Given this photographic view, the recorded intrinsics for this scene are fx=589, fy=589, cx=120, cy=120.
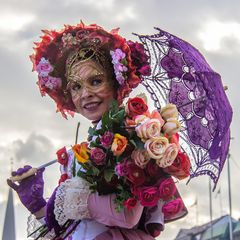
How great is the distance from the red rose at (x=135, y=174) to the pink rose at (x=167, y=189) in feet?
0.32

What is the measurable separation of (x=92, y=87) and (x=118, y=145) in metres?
0.68

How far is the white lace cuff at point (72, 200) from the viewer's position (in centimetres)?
287

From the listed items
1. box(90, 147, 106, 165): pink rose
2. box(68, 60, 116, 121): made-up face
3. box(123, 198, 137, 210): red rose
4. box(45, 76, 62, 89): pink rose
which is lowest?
box(123, 198, 137, 210): red rose

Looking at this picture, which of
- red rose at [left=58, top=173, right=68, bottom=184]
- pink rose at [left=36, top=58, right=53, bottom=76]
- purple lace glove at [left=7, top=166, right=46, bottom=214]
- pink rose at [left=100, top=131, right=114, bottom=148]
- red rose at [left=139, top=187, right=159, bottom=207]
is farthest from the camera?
pink rose at [left=36, top=58, right=53, bottom=76]

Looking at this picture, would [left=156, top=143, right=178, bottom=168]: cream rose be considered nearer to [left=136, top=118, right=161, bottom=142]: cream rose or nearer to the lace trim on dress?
[left=136, top=118, right=161, bottom=142]: cream rose

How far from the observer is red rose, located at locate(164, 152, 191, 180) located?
111 inches

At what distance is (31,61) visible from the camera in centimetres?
363

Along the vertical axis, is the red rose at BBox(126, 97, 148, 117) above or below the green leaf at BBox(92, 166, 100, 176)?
above

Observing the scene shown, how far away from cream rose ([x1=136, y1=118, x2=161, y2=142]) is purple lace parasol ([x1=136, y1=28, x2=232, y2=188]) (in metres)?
0.60

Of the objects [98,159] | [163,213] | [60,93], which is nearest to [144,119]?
[98,159]

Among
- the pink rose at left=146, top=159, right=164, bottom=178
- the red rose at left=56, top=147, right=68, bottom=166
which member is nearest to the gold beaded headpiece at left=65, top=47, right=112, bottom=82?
the red rose at left=56, top=147, right=68, bottom=166

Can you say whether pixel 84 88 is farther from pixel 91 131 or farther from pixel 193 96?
pixel 193 96

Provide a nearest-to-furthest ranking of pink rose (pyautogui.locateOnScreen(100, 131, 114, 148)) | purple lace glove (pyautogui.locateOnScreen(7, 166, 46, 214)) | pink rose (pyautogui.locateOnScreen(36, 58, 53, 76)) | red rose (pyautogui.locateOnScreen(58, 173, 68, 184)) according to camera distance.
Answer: pink rose (pyautogui.locateOnScreen(100, 131, 114, 148))
red rose (pyautogui.locateOnScreen(58, 173, 68, 184))
purple lace glove (pyautogui.locateOnScreen(7, 166, 46, 214))
pink rose (pyautogui.locateOnScreen(36, 58, 53, 76))

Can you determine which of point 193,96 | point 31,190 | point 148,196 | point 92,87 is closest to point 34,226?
point 31,190
